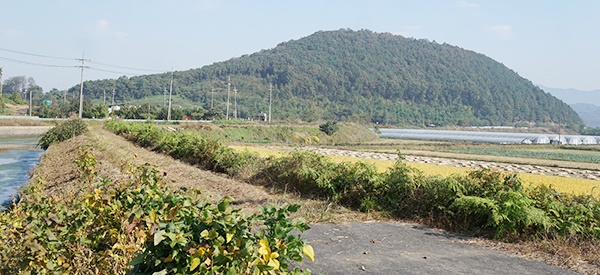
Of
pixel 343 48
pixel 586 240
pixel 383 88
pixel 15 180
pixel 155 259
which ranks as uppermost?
pixel 343 48

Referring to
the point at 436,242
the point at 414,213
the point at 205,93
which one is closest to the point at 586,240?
the point at 436,242

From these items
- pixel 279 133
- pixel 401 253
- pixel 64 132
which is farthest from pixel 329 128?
pixel 401 253

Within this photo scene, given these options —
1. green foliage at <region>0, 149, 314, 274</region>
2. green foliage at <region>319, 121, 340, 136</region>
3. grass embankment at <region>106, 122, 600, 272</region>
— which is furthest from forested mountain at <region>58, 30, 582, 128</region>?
green foliage at <region>0, 149, 314, 274</region>

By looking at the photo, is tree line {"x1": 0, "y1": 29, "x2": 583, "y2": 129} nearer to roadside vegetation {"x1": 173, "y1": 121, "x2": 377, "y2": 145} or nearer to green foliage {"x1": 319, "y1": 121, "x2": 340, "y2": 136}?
roadside vegetation {"x1": 173, "y1": 121, "x2": 377, "y2": 145}

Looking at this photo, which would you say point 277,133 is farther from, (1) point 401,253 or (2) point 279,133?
(1) point 401,253

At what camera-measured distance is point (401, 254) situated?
21.3 ft

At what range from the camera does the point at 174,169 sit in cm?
1362

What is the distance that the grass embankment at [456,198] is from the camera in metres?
7.29

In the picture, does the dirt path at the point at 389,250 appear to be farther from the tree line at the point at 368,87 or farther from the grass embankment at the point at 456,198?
the tree line at the point at 368,87

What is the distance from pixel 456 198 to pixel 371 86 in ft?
461

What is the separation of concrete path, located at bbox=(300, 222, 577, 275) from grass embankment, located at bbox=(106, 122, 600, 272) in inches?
23.6

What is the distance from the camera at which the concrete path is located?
582 centimetres

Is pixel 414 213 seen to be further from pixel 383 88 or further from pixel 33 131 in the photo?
pixel 383 88

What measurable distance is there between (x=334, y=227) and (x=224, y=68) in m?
Result: 158
